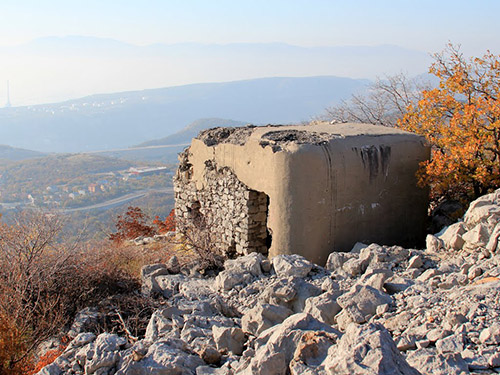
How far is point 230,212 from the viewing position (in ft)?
27.6

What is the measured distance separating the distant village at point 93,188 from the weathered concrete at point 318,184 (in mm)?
26385

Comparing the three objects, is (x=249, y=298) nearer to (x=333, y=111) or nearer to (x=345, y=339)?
(x=345, y=339)

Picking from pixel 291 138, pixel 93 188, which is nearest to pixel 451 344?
pixel 291 138

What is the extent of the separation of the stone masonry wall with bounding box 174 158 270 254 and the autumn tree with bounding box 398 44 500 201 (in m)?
2.72

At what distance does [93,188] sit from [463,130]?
3261 centimetres

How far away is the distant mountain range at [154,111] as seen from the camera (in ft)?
367

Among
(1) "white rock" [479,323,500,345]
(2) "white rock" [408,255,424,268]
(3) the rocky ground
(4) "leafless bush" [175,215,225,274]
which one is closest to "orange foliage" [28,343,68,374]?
(3) the rocky ground

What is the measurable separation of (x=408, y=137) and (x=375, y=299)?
445cm

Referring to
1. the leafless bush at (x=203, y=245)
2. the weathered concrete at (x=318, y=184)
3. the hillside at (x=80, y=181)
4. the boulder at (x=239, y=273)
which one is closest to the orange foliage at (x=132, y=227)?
the leafless bush at (x=203, y=245)

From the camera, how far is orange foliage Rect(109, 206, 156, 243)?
13.9 meters

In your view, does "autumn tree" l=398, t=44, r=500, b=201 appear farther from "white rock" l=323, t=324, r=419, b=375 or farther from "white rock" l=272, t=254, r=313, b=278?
"white rock" l=323, t=324, r=419, b=375

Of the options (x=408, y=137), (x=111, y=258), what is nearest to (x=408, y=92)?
(x=408, y=137)

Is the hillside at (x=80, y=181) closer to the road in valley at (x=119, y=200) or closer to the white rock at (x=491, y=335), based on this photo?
the road in valley at (x=119, y=200)

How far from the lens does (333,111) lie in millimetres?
18172
